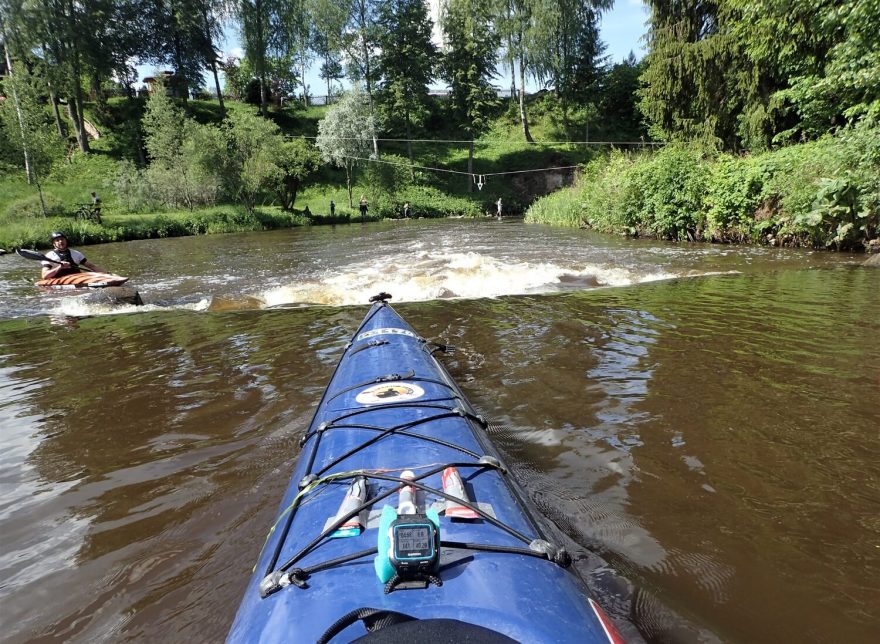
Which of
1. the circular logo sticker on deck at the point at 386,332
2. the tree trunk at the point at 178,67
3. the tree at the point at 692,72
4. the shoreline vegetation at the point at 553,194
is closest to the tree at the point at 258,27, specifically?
the shoreline vegetation at the point at 553,194

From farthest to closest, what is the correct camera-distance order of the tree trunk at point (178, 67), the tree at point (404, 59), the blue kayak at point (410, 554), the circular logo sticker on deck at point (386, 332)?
the tree trunk at point (178, 67) → the tree at point (404, 59) → the circular logo sticker on deck at point (386, 332) → the blue kayak at point (410, 554)

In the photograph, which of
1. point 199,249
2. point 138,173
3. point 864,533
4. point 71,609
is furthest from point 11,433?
point 138,173

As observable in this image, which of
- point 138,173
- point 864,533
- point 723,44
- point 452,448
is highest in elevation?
point 723,44

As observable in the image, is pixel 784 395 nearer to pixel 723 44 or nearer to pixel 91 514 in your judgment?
pixel 91 514

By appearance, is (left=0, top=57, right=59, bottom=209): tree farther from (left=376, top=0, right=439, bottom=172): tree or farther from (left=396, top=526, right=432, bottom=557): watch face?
(left=396, top=526, right=432, bottom=557): watch face

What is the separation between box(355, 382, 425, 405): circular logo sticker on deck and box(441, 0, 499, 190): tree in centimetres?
3223

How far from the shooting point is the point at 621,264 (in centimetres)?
→ 1080

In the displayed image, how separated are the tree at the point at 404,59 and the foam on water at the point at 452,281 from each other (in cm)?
2580

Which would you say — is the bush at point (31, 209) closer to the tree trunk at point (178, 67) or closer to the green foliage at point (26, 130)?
the green foliage at point (26, 130)

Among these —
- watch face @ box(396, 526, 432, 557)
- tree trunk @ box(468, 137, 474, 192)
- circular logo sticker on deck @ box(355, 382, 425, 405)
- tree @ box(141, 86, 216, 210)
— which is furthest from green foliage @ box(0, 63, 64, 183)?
watch face @ box(396, 526, 432, 557)

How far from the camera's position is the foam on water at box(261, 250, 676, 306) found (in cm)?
897

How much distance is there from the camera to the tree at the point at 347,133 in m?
30.2

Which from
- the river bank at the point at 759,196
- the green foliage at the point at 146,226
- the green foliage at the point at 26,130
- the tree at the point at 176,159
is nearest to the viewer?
the river bank at the point at 759,196

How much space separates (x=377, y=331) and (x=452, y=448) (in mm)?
2345
